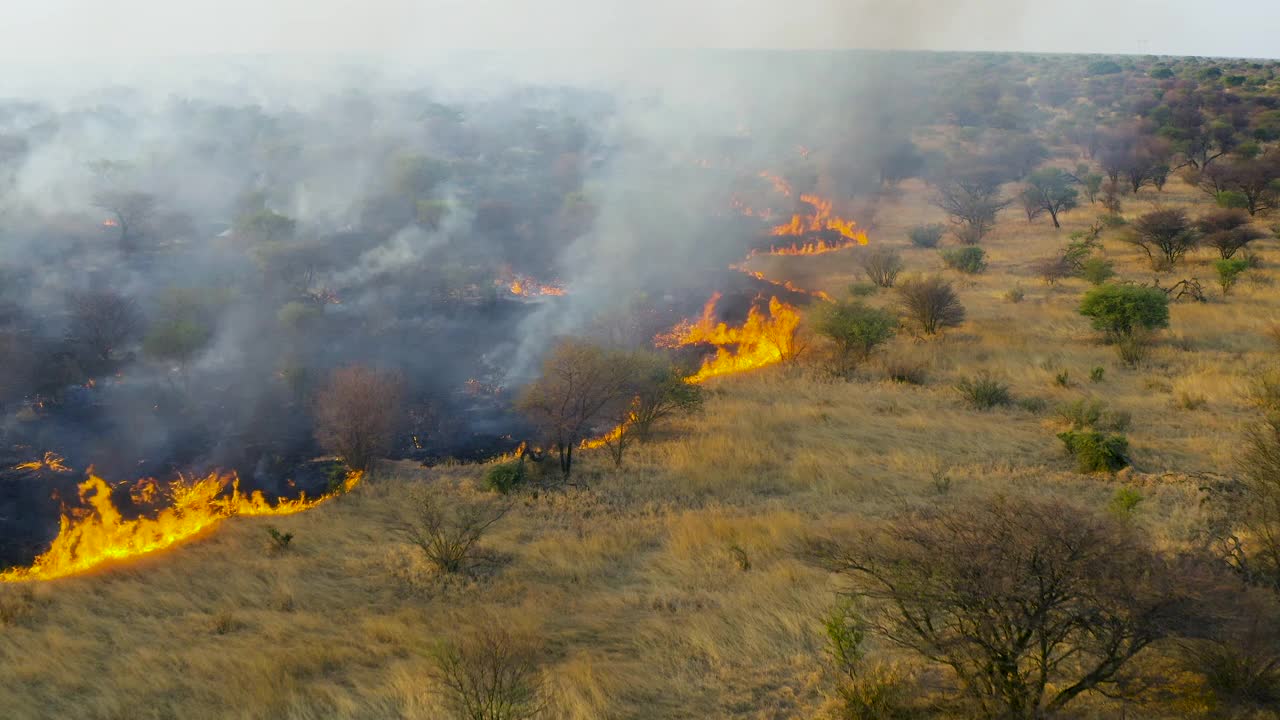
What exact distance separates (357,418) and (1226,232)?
1299 inches

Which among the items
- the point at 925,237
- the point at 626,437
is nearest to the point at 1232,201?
the point at 925,237

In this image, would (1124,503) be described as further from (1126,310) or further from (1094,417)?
(1126,310)

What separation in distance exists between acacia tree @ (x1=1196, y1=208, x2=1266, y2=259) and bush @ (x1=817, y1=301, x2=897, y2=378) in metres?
16.0

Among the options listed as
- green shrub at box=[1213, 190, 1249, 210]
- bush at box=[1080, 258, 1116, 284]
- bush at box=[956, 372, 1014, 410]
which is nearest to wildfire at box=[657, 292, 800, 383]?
bush at box=[956, 372, 1014, 410]

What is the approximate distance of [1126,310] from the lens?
70.4ft

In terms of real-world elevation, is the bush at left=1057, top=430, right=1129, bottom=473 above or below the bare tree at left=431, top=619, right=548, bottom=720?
Answer: above

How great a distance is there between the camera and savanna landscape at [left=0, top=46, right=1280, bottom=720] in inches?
288

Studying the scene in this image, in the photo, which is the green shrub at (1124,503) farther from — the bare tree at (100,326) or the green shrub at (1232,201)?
the green shrub at (1232,201)

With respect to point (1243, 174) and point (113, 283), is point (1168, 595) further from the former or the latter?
point (1243, 174)

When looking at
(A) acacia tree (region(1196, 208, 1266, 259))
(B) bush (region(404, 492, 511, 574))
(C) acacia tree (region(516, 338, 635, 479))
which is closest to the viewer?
(B) bush (region(404, 492, 511, 574))

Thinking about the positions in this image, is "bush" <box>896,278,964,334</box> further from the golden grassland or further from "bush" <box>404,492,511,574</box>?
"bush" <box>404,492,511,574</box>

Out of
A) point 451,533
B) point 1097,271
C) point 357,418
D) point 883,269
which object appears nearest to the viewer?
point 451,533

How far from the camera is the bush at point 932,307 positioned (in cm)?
2414

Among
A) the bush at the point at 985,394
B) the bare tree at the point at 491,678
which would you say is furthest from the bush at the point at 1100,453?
the bare tree at the point at 491,678
